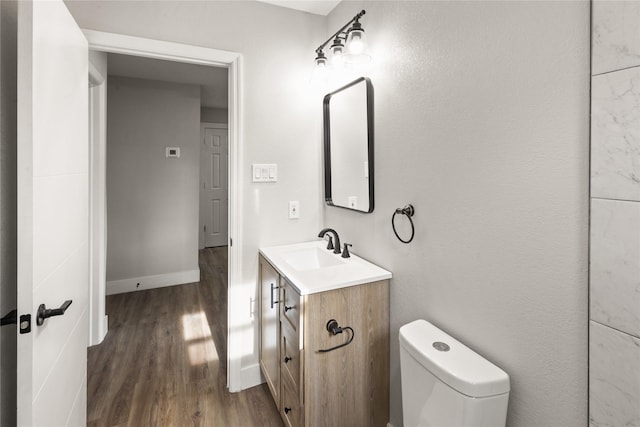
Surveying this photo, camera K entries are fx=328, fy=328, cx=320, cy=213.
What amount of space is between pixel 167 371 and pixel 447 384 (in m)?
1.95

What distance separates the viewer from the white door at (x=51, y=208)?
90cm

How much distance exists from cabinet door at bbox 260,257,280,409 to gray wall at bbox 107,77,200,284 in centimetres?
229

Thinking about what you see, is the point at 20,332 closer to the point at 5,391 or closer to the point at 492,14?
the point at 5,391

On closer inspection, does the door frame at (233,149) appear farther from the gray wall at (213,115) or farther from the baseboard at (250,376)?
the gray wall at (213,115)

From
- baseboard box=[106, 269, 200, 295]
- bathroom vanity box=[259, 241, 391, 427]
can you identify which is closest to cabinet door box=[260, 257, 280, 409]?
bathroom vanity box=[259, 241, 391, 427]

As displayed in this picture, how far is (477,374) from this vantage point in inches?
39.3

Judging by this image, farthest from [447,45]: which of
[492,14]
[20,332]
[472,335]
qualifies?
[20,332]

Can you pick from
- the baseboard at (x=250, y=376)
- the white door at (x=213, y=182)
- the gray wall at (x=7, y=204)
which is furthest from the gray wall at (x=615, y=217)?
the white door at (x=213, y=182)

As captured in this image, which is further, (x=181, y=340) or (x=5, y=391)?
(x=181, y=340)

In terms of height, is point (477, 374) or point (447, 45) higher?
point (447, 45)

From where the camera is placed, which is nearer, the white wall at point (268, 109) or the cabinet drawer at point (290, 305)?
the cabinet drawer at point (290, 305)

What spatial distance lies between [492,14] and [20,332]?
1.69 meters

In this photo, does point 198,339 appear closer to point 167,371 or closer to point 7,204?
point 167,371

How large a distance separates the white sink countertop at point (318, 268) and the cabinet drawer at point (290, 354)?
25cm
